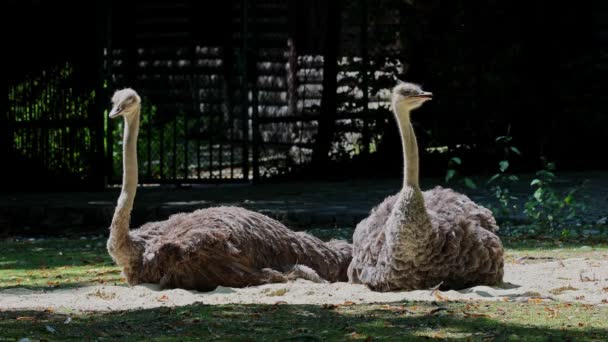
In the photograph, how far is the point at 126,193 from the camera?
31.9ft

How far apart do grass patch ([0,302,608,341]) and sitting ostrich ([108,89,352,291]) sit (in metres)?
1.25

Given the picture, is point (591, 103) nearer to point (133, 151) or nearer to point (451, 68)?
point (451, 68)

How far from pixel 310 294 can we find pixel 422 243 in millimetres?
848

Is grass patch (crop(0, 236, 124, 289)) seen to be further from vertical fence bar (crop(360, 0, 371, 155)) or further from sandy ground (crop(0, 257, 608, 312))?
vertical fence bar (crop(360, 0, 371, 155))

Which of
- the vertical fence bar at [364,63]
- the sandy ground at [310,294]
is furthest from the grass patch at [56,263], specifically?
the vertical fence bar at [364,63]

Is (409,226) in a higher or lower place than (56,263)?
higher

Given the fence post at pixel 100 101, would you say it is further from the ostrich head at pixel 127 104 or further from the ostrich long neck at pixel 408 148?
the ostrich long neck at pixel 408 148

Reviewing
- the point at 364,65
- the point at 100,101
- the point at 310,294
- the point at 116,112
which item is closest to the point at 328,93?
the point at 364,65

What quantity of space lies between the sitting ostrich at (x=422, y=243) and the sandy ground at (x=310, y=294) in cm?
12

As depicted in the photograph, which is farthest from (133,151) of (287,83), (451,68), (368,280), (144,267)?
(287,83)

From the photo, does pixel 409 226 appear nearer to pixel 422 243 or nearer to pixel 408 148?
pixel 422 243

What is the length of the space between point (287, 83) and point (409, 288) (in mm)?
13475

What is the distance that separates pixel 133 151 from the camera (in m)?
9.83

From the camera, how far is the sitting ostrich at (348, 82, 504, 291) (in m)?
8.80
